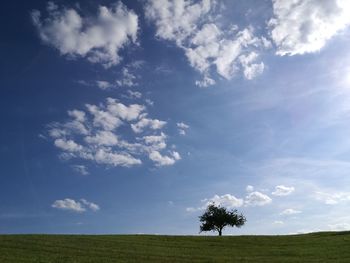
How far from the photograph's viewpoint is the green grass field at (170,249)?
42344mm

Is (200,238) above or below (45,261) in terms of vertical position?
above

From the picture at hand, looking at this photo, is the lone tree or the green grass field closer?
the green grass field

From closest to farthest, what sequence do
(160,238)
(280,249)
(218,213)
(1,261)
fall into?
(1,261), (280,249), (160,238), (218,213)

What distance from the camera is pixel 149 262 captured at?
40.5 meters

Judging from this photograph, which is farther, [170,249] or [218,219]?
[218,219]

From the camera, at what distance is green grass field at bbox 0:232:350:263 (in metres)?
42.3

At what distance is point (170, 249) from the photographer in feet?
171

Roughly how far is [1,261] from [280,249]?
32.2 m

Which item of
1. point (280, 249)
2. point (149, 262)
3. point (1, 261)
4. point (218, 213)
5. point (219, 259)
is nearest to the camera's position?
point (1, 261)

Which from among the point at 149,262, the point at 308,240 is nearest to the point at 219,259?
the point at 149,262

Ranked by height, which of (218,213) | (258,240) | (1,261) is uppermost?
(218,213)

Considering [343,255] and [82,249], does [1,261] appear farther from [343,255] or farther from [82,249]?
[343,255]

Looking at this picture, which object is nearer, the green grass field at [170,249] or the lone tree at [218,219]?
the green grass field at [170,249]

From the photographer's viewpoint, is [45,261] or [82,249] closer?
[45,261]
